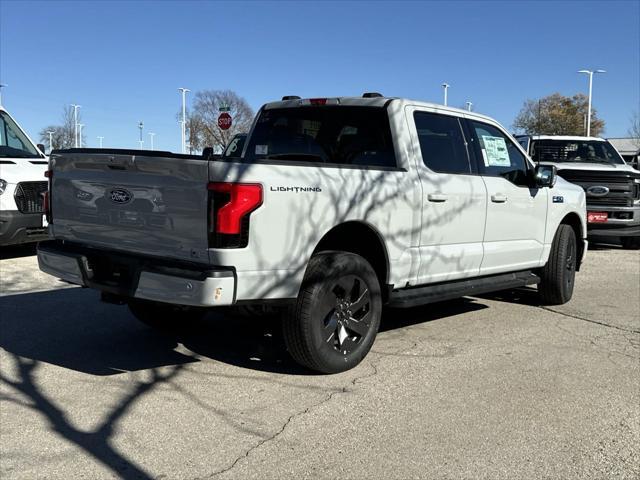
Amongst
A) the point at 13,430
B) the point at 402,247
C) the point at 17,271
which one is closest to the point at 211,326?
the point at 402,247

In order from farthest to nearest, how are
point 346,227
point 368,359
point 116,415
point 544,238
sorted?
point 544,238 < point 368,359 < point 346,227 < point 116,415

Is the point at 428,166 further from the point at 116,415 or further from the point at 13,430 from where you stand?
the point at 13,430

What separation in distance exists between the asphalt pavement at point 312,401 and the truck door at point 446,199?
75cm

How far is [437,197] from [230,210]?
2088mm

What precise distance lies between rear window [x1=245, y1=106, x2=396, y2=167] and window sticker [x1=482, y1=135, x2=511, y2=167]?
4.50 feet

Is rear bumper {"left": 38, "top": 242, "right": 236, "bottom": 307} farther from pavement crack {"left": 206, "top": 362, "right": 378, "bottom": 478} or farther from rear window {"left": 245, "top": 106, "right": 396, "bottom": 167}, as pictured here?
rear window {"left": 245, "top": 106, "right": 396, "bottom": 167}

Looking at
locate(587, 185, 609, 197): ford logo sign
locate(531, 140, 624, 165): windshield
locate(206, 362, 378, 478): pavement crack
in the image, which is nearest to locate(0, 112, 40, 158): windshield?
locate(206, 362, 378, 478): pavement crack

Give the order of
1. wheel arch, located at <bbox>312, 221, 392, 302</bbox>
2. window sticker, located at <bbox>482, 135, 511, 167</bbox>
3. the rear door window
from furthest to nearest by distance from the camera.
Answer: window sticker, located at <bbox>482, 135, 511, 167</bbox>, the rear door window, wheel arch, located at <bbox>312, 221, 392, 302</bbox>

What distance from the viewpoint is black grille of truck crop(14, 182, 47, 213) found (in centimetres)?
922

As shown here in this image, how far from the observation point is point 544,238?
686 centimetres

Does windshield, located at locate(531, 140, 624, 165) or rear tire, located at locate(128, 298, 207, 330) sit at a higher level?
windshield, located at locate(531, 140, 624, 165)

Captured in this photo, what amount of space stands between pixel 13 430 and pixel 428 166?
11.8 feet

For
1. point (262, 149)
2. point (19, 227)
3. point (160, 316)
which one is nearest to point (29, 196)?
point (19, 227)

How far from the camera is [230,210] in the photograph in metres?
3.86
